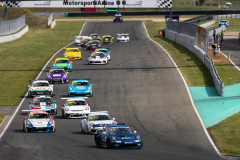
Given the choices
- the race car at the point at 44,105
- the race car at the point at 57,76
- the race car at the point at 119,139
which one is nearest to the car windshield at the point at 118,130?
the race car at the point at 119,139

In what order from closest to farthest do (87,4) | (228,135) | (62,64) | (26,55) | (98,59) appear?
(228,135) < (62,64) < (98,59) < (26,55) < (87,4)

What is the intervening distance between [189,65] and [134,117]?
1917 cm

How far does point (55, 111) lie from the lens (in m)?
28.0

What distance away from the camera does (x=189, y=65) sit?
4441 cm

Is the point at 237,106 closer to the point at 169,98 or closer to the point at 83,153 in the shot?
the point at 169,98

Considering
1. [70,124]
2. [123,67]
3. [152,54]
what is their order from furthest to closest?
[152,54], [123,67], [70,124]

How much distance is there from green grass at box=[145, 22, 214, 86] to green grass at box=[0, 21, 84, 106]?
14697mm

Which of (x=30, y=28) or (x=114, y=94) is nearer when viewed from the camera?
(x=114, y=94)

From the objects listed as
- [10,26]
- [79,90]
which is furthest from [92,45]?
[79,90]

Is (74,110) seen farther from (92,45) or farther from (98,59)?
(92,45)

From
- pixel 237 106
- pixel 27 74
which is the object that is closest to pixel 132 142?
pixel 237 106

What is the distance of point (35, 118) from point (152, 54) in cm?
3210

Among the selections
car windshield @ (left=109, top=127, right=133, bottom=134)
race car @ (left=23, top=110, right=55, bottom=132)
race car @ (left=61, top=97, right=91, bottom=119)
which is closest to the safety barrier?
race car @ (left=61, top=97, right=91, bottom=119)

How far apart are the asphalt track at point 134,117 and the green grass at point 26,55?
263 cm
